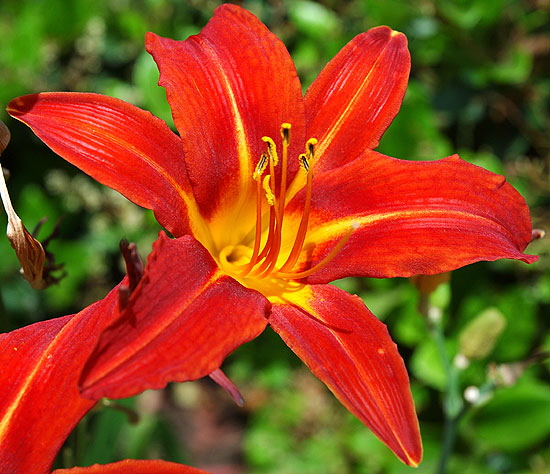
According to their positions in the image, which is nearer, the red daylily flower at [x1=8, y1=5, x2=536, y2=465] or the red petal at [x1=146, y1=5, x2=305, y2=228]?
the red daylily flower at [x1=8, y1=5, x2=536, y2=465]

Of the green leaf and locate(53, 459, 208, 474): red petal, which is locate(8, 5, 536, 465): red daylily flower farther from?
the green leaf

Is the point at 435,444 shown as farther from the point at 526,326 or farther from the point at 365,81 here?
the point at 365,81

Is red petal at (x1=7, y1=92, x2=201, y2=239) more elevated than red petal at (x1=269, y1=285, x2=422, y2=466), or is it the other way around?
red petal at (x1=7, y1=92, x2=201, y2=239)

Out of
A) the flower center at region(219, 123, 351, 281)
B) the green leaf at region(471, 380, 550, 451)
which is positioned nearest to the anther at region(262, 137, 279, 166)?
the flower center at region(219, 123, 351, 281)

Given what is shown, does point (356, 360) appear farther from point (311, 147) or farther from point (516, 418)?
point (516, 418)

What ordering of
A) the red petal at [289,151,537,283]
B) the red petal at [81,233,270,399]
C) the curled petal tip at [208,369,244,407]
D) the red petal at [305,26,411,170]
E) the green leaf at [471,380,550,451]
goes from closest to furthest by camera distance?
the red petal at [81,233,270,399], the curled petal tip at [208,369,244,407], the red petal at [289,151,537,283], the red petal at [305,26,411,170], the green leaf at [471,380,550,451]

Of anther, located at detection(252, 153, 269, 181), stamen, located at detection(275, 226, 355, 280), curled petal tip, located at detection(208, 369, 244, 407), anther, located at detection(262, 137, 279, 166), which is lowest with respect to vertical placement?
curled petal tip, located at detection(208, 369, 244, 407)
